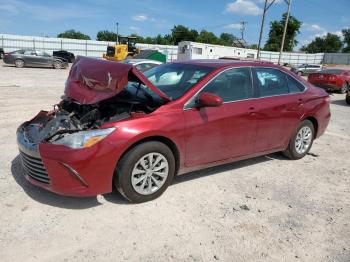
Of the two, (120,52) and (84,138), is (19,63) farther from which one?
(84,138)

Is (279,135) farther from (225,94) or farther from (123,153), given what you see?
(123,153)

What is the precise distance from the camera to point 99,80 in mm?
4273

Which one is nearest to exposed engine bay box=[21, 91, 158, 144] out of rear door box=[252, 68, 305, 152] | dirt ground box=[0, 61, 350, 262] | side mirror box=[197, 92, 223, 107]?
side mirror box=[197, 92, 223, 107]

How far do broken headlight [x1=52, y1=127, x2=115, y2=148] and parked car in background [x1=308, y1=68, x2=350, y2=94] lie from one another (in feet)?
55.8

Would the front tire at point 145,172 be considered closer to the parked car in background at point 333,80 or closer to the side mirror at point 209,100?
the side mirror at point 209,100

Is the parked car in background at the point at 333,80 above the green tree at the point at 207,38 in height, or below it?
below

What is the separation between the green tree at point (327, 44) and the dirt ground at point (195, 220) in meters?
106

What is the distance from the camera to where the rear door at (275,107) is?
5.07 m

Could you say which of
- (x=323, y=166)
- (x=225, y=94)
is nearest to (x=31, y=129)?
(x=225, y=94)

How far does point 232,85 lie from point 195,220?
1974 millimetres

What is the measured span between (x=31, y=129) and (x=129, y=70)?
151cm

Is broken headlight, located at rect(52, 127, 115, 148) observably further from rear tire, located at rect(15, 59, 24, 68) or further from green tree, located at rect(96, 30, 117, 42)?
green tree, located at rect(96, 30, 117, 42)

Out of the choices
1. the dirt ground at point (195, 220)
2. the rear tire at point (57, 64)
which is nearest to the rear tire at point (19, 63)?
the rear tire at point (57, 64)

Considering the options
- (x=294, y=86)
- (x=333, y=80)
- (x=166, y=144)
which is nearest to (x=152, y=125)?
(x=166, y=144)
